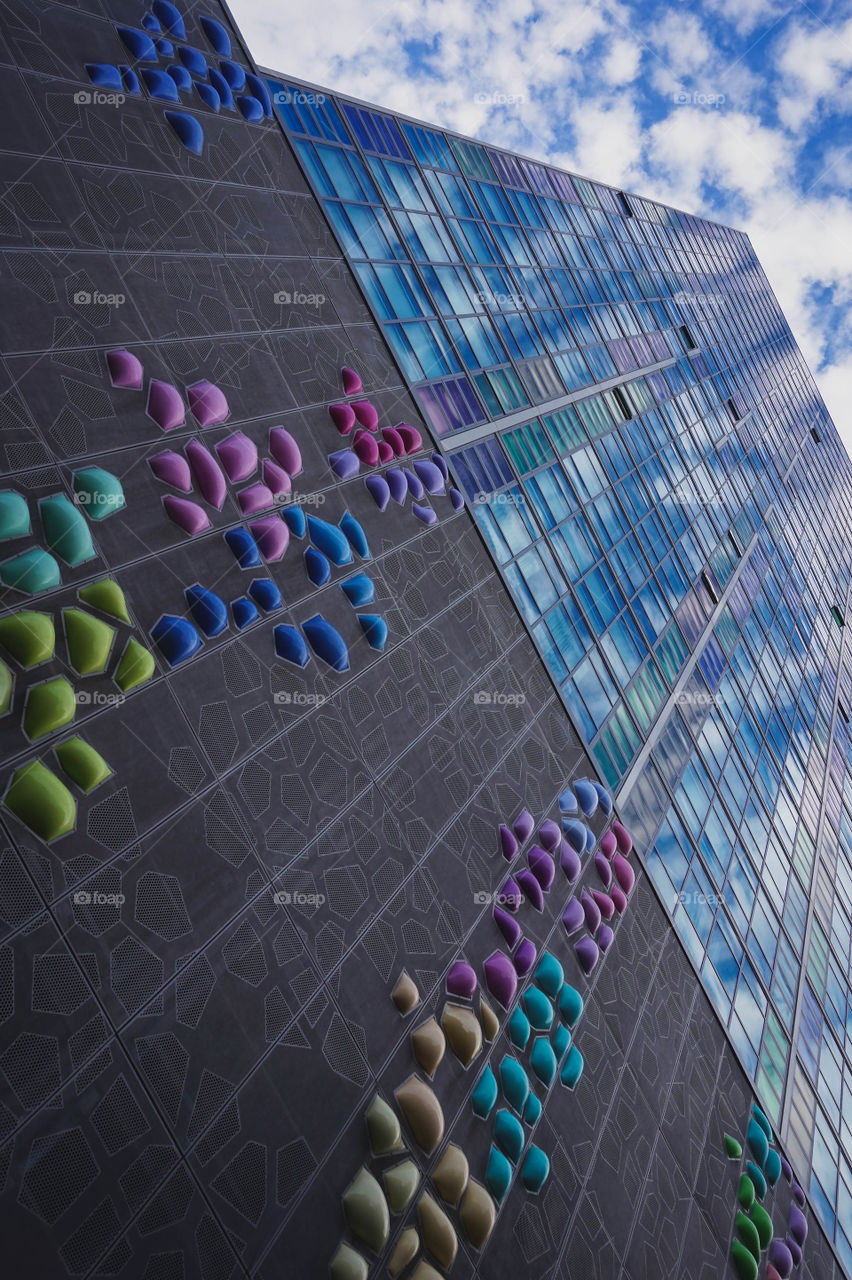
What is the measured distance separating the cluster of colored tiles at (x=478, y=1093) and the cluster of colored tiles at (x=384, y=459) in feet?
23.6

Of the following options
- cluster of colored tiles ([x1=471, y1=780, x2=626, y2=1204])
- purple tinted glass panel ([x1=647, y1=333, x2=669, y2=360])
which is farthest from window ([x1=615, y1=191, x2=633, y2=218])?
cluster of colored tiles ([x1=471, y1=780, x2=626, y2=1204])

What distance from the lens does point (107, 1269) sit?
7941 mm

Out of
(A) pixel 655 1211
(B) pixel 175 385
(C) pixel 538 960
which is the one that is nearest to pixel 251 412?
(B) pixel 175 385

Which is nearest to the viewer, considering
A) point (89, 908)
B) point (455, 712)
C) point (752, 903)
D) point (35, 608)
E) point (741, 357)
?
point (89, 908)

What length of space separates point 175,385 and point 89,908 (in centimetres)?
829

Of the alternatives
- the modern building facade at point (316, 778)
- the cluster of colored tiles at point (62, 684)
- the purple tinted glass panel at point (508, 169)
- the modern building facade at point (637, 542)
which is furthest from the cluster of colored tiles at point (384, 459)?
the purple tinted glass panel at point (508, 169)

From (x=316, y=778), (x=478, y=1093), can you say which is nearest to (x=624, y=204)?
(x=316, y=778)

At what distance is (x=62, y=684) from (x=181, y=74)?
14136 mm

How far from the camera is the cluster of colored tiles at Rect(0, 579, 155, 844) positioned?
9.18 metres

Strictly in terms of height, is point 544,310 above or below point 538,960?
above

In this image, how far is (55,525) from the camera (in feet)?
35.0

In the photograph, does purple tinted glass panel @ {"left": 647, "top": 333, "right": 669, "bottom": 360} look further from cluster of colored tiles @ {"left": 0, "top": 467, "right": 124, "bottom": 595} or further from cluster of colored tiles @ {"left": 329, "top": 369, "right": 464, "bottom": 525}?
cluster of colored tiles @ {"left": 0, "top": 467, "right": 124, "bottom": 595}

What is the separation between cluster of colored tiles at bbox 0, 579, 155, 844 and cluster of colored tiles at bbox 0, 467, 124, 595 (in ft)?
1.33

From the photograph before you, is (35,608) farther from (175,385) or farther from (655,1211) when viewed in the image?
(655,1211)
